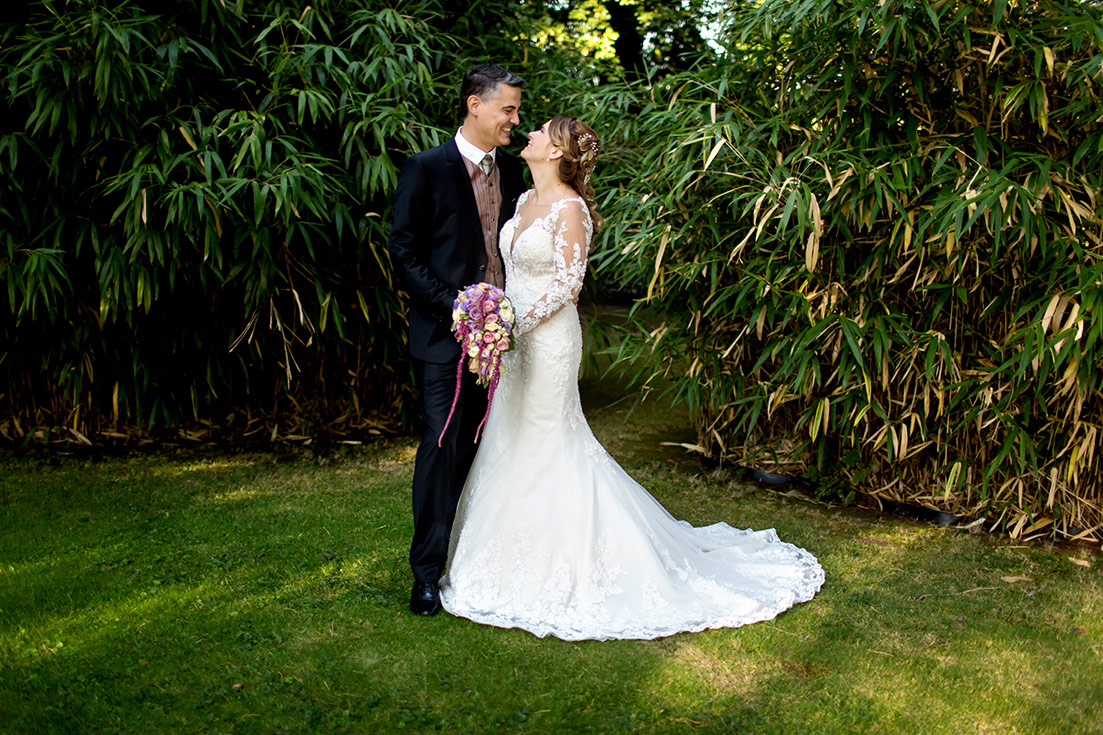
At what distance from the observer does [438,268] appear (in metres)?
2.88

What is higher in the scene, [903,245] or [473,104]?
[473,104]

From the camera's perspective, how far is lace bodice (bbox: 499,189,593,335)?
2865 millimetres

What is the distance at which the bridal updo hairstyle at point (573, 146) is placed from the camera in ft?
9.32

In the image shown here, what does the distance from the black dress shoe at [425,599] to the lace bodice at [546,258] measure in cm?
83

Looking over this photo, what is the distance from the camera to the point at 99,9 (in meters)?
3.79

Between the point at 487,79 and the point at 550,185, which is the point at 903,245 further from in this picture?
the point at 487,79

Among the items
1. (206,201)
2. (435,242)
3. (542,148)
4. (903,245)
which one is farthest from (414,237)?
(903,245)

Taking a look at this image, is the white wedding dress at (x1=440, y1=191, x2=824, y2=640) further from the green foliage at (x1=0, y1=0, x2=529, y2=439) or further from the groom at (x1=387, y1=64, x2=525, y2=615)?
the green foliage at (x1=0, y1=0, x2=529, y2=439)

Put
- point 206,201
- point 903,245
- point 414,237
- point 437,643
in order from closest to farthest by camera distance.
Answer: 1. point 437,643
2. point 414,237
3. point 903,245
4. point 206,201

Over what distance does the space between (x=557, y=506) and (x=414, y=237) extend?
0.94 metres

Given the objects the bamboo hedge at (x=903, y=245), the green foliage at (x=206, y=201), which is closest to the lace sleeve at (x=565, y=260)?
the bamboo hedge at (x=903, y=245)

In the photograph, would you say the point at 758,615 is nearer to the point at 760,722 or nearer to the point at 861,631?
the point at 861,631

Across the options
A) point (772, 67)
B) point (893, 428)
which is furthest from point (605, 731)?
point (772, 67)

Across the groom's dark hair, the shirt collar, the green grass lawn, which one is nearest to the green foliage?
the green grass lawn
